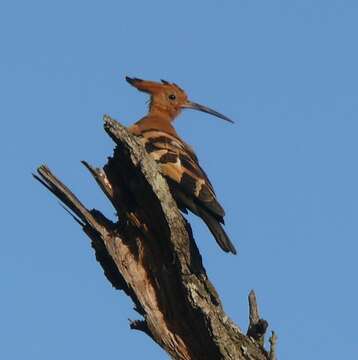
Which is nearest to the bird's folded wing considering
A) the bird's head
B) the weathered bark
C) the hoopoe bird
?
the hoopoe bird

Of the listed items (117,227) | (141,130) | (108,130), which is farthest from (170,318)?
(141,130)

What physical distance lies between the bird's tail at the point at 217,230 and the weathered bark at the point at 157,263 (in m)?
0.39

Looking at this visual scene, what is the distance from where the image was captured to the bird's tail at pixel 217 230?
417 cm

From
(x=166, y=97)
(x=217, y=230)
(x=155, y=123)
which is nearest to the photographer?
(x=217, y=230)

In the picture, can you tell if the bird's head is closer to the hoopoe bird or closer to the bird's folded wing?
the hoopoe bird

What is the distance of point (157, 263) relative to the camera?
375 centimetres

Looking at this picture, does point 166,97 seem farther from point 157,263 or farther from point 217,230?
point 157,263

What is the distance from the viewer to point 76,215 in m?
3.82

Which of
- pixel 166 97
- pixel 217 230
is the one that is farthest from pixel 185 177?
pixel 166 97

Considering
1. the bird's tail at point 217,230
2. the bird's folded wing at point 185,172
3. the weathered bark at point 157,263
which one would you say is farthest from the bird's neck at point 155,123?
the weathered bark at point 157,263

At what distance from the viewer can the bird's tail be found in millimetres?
4168

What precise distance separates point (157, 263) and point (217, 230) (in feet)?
1.85

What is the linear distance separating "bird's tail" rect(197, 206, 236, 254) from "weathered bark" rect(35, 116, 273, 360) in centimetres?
39

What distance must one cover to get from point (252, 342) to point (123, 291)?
22.4 inches
